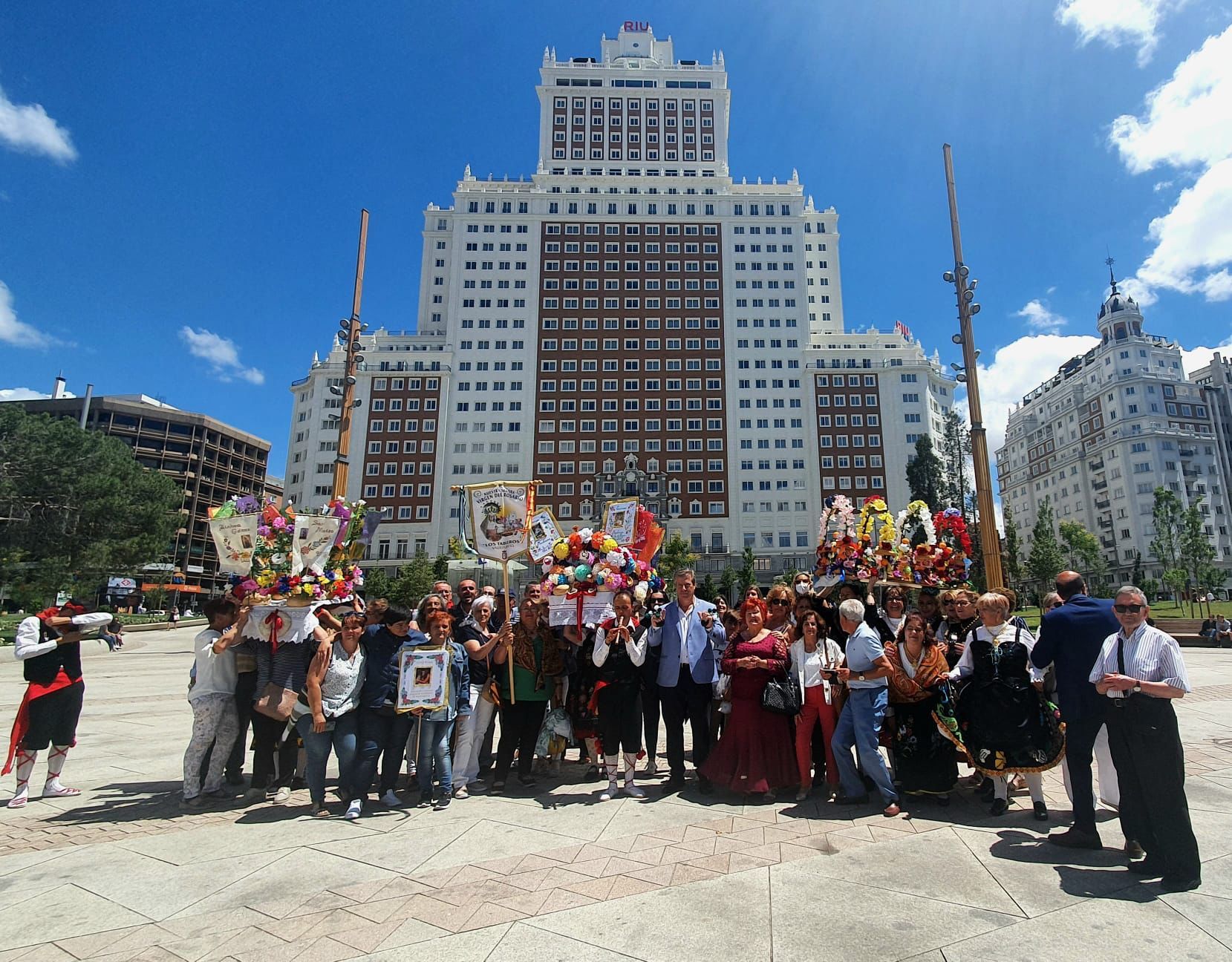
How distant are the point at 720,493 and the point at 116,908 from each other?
71178 millimetres

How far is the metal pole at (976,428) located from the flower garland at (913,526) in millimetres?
949

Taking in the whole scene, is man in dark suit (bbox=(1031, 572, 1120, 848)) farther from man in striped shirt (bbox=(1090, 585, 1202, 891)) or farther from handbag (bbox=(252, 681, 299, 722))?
handbag (bbox=(252, 681, 299, 722))

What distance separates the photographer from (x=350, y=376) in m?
13.8

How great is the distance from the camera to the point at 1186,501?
81062 millimetres

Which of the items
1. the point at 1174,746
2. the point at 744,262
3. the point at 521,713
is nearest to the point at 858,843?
the point at 1174,746

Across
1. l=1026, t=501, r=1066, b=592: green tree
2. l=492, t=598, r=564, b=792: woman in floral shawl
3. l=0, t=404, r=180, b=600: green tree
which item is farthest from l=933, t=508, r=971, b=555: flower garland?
l=1026, t=501, r=1066, b=592: green tree

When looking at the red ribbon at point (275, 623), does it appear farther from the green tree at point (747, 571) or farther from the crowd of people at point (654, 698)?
the green tree at point (747, 571)

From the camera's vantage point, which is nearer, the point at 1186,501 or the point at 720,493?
the point at 720,493

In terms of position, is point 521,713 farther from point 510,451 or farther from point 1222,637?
point 510,451

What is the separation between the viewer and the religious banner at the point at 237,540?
723cm

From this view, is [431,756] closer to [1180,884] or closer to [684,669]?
[684,669]

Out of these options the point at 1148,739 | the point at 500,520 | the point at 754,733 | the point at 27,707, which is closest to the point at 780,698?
the point at 754,733

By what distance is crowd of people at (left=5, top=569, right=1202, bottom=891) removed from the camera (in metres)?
6.03

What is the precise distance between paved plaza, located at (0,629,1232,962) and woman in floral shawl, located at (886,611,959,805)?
0.30 meters
